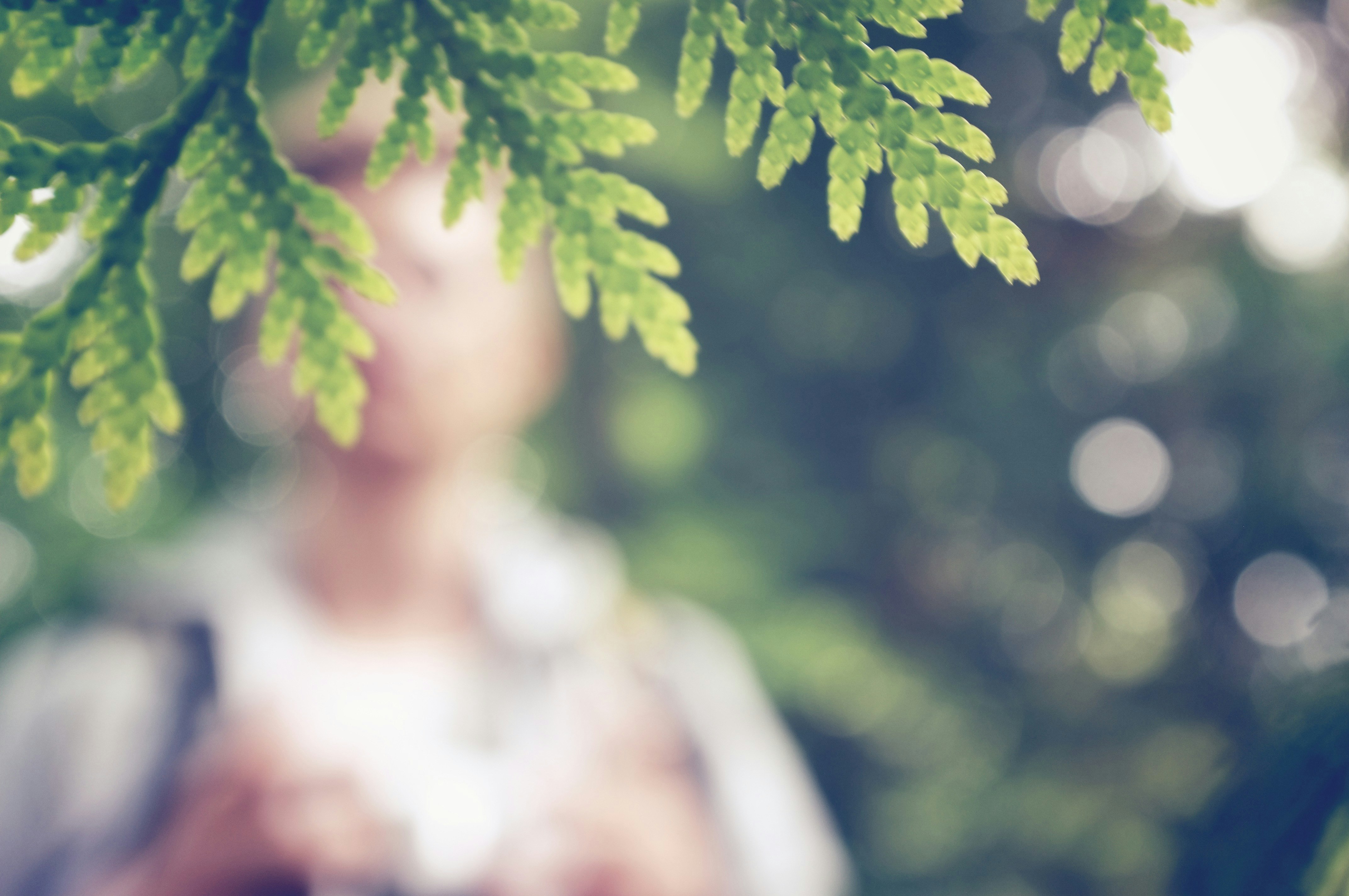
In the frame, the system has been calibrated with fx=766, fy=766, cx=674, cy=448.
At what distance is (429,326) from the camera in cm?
212

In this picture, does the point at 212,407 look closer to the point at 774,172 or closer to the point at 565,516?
the point at 565,516

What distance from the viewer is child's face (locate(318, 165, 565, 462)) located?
82.3 inches

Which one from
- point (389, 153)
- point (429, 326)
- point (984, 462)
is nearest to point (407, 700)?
point (429, 326)

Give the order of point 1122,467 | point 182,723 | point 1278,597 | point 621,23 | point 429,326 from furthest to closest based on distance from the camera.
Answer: point 1122,467
point 1278,597
point 429,326
point 182,723
point 621,23

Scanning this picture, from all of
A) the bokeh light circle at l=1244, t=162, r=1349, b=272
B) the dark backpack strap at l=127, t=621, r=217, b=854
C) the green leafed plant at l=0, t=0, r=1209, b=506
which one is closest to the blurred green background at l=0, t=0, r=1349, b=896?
the bokeh light circle at l=1244, t=162, r=1349, b=272

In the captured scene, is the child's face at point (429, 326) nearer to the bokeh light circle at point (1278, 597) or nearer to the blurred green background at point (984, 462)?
the blurred green background at point (984, 462)

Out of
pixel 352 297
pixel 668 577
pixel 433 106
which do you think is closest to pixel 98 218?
pixel 352 297

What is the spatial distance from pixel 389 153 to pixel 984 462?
124 inches

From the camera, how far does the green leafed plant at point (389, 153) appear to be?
63 centimetres

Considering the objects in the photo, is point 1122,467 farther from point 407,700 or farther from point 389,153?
point 389,153

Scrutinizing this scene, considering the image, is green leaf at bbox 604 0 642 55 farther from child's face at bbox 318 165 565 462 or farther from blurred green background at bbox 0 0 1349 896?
blurred green background at bbox 0 0 1349 896

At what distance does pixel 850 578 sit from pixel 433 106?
8.72 feet

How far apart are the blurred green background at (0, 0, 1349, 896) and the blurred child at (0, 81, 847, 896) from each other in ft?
2.84

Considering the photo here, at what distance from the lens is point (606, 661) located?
261 cm
